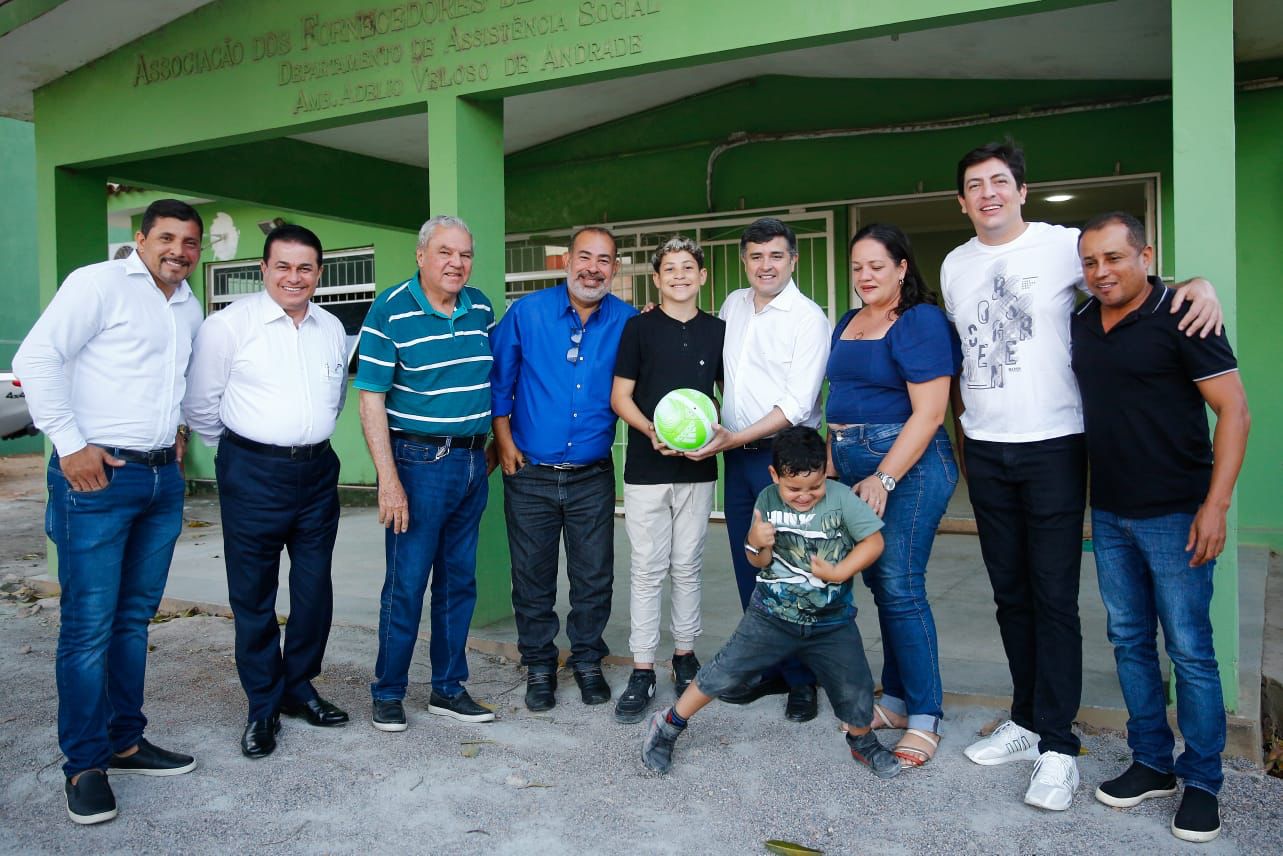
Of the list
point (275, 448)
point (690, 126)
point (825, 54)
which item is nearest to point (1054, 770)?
point (275, 448)

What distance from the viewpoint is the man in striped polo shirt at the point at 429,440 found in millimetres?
3691

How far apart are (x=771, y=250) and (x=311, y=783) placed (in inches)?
96.4

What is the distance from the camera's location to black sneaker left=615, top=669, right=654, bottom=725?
3.84 meters

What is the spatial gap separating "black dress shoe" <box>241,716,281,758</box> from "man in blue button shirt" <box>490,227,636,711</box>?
0.98 m

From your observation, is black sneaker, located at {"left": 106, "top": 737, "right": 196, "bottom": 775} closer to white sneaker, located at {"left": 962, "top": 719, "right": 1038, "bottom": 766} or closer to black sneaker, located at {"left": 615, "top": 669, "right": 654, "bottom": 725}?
black sneaker, located at {"left": 615, "top": 669, "right": 654, "bottom": 725}

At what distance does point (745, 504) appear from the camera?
154 inches

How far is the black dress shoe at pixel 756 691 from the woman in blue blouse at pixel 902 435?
0.66 meters

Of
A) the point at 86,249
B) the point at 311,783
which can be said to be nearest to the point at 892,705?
the point at 311,783

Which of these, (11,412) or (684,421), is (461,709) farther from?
(11,412)

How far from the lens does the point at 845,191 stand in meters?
7.58

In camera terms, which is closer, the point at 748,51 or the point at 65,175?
the point at 748,51

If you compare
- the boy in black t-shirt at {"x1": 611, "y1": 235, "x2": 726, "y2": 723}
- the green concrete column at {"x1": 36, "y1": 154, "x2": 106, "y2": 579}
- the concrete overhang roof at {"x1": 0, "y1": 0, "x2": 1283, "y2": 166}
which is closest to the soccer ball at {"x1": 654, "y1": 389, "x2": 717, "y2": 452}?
the boy in black t-shirt at {"x1": 611, "y1": 235, "x2": 726, "y2": 723}

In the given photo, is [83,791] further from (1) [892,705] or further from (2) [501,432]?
(1) [892,705]

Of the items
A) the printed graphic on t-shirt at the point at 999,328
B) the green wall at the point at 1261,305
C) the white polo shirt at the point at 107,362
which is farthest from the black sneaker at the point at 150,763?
the green wall at the point at 1261,305
